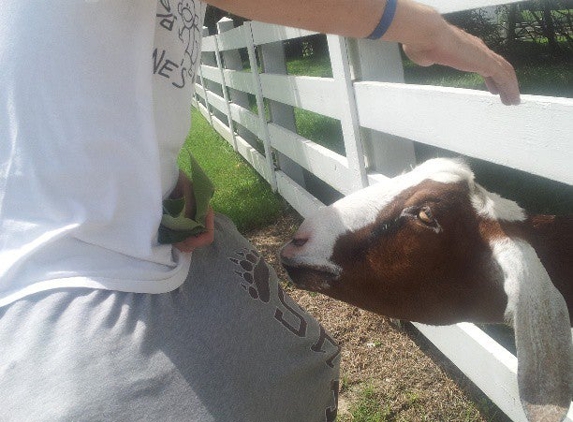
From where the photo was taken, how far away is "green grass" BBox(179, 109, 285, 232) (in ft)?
17.1

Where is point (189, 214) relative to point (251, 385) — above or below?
above

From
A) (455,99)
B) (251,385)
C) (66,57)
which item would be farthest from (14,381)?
(455,99)

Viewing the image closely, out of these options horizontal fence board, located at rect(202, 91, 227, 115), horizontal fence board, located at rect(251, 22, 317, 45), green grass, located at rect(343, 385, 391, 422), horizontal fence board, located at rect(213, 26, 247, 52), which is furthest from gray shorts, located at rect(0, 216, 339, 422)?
horizontal fence board, located at rect(202, 91, 227, 115)

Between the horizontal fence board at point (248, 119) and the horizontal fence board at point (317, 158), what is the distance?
0.51 meters

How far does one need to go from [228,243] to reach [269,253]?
2957mm

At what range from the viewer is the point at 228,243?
161cm

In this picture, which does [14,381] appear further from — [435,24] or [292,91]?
[292,91]

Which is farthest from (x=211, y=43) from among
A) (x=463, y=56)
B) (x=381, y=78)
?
(x=463, y=56)

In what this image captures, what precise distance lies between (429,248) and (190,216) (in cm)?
70

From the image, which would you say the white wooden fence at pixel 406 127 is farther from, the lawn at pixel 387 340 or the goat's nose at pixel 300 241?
the goat's nose at pixel 300 241

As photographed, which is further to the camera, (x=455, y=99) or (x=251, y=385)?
(x=455, y=99)

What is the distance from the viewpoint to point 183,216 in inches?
56.8

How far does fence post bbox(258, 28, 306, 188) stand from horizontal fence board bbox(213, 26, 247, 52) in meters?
0.43

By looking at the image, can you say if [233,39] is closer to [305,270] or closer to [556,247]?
[305,270]
